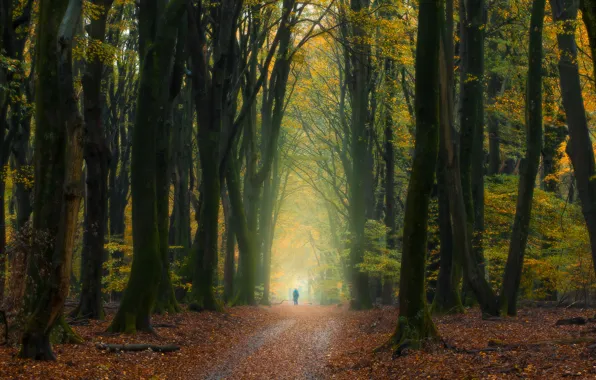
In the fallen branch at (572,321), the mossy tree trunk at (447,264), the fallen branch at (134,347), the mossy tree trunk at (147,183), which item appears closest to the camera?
the fallen branch at (134,347)

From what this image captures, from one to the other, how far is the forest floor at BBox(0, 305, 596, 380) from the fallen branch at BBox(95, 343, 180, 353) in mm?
155

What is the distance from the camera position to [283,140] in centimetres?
3769

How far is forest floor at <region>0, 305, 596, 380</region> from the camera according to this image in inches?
308

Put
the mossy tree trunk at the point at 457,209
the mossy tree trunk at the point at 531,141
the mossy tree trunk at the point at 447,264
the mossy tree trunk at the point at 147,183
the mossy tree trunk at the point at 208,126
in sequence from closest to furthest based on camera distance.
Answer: the mossy tree trunk at the point at 147,183 < the mossy tree trunk at the point at 531,141 < the mossy tree trunk at the point at 457,209 < the mossy tree trunk at the point at 447,264 < the mossy tree trunk at the point at 208,126

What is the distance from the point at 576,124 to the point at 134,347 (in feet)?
37.5

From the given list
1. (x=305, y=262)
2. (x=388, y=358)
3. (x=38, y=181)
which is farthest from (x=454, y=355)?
(x=305, y=262)

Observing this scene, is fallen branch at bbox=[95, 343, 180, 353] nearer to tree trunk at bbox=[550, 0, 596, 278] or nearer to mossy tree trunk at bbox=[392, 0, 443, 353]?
mossy tree trunk at bbox=[392, 0, 443, 353]

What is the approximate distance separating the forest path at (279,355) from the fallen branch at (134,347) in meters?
1.10

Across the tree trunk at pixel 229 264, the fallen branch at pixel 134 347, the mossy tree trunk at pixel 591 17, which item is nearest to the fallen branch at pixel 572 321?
the fallen branch at pixel 134 347

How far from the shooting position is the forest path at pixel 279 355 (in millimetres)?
9844

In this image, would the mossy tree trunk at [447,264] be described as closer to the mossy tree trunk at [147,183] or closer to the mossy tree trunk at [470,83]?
the mossy tree trunk at [470,83]

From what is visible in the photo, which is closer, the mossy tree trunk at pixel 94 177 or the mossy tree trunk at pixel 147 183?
the mossy tree trunk at pixel 147 183

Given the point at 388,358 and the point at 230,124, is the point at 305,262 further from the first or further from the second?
the point at 388,358

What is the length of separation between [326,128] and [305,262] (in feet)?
162
